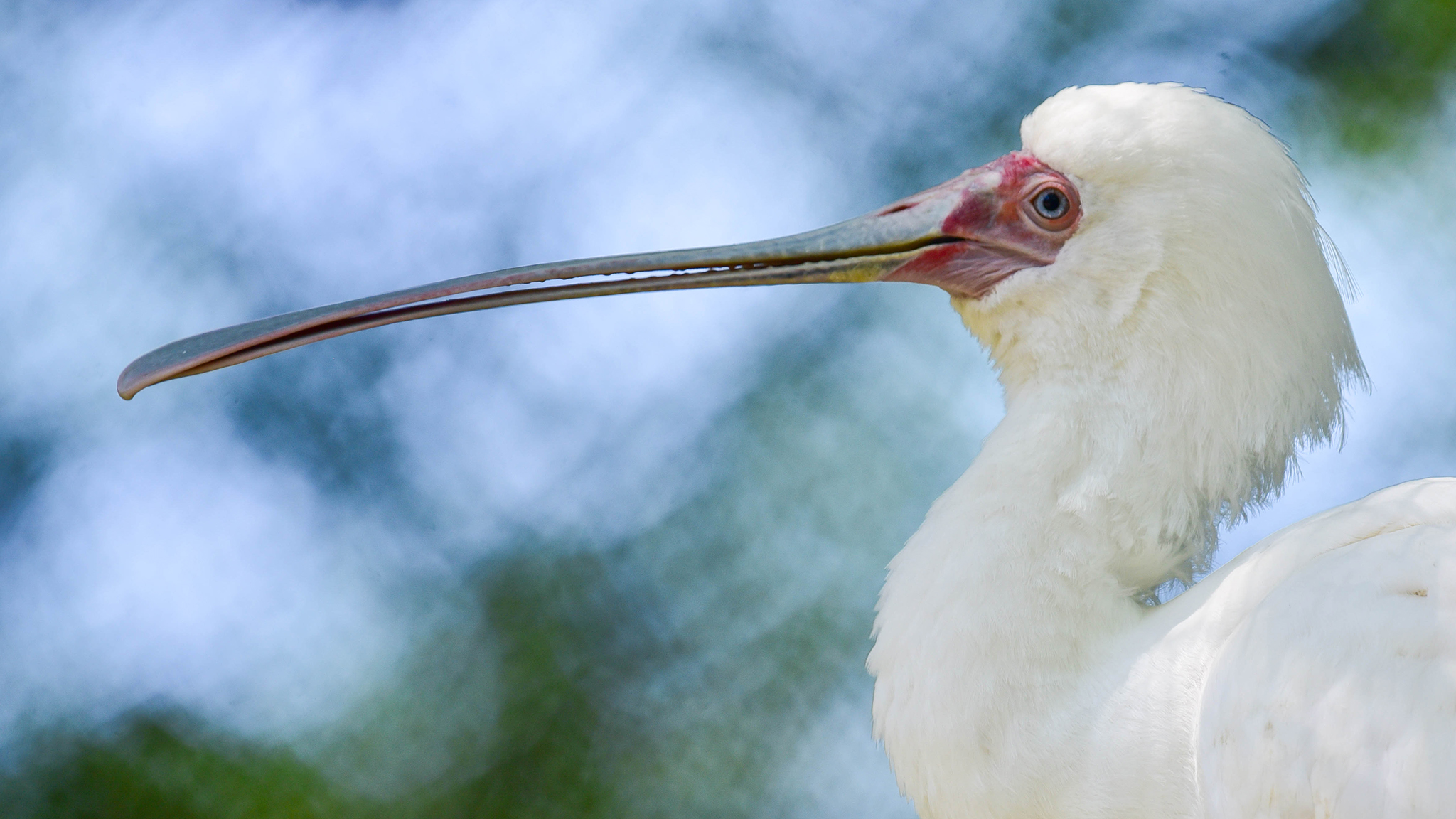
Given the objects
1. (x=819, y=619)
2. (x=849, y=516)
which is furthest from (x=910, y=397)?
(x=819, y=619)

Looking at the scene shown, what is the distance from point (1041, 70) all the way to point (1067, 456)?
2244 millimetres

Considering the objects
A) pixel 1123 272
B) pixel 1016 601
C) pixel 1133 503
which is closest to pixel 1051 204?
pixel 1123 272

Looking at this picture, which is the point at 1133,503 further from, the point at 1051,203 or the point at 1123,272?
the point at 1051,203

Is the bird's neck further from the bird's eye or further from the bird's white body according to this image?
the bird's eye

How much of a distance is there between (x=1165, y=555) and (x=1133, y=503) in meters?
0.07

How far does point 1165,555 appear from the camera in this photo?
1.28 m

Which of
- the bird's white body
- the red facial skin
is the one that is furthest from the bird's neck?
the red facial skin

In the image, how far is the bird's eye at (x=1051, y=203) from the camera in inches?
54.5

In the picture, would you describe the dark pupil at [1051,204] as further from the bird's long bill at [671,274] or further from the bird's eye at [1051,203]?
the bird's long bill at [671,274]

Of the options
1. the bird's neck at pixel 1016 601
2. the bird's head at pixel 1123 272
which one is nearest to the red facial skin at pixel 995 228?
the bird's head at pixel 1123 272

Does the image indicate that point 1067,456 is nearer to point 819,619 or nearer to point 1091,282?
point 1091,282

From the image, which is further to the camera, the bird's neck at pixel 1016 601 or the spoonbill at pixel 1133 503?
the bird's neck at pixel 1016 601

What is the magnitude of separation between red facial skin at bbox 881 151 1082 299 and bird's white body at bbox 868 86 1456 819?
22 millimetres

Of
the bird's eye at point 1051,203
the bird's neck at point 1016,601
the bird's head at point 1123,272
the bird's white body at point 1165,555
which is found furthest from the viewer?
the bird's eye at point 1051,203
